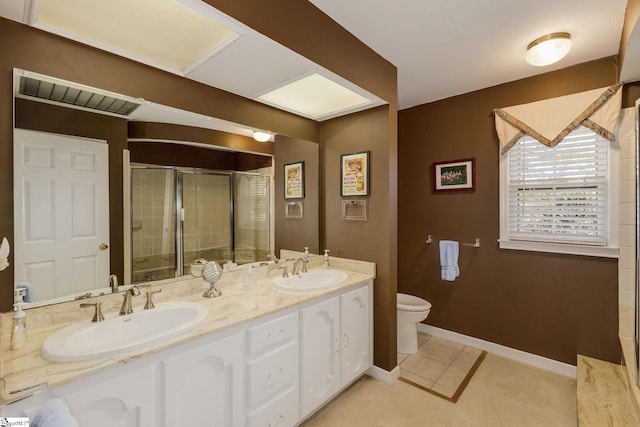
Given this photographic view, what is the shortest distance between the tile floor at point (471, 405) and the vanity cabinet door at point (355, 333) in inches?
6.6

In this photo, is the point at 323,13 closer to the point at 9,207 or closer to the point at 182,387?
the point at 9,207

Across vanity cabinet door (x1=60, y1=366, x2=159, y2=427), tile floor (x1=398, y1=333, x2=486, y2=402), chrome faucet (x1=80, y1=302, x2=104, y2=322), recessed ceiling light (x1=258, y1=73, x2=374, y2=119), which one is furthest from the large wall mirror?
tile floor (x1=398, y1=333, x2=486, y2=402)

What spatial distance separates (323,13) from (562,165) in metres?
2.18

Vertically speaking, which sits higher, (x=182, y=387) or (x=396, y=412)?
(x=182, y=387)

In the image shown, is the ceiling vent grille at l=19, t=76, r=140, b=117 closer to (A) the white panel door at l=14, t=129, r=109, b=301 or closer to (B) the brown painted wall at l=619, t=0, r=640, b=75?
(A) the white panel door at l=14, t=129, r=109, b=301

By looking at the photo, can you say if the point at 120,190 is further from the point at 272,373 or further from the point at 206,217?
the point at 272,373

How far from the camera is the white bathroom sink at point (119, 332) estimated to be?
99cm

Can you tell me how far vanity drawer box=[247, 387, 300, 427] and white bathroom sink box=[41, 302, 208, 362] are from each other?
2.00ft

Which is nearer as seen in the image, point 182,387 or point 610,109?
point 182,387

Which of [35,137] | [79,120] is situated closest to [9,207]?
[35,137]

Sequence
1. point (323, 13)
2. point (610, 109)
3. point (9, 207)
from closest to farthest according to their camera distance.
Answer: point (9, 207) → point (323, 13) → point (610, 109)

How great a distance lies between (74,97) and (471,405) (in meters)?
2.95

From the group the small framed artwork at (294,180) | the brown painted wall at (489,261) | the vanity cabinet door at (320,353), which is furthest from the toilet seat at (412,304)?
the small framed artwork at (294,180)

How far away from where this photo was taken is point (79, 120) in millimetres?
1347
